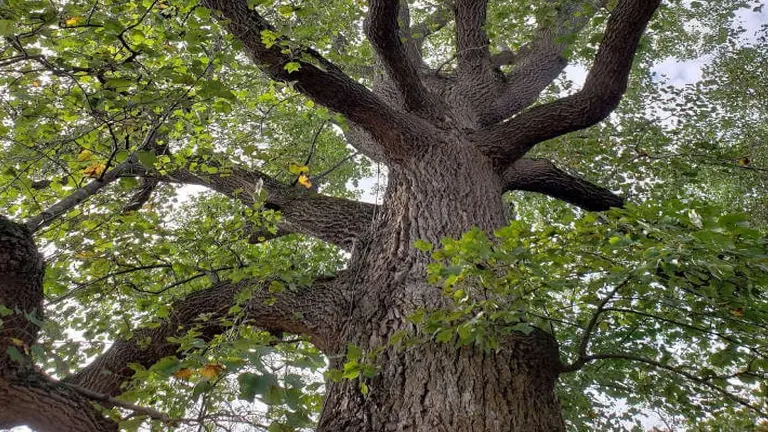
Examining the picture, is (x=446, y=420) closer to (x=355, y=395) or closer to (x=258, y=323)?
(x=355, y=395)

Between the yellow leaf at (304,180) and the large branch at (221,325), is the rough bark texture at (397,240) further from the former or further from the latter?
the yellow leaf at (304,180)

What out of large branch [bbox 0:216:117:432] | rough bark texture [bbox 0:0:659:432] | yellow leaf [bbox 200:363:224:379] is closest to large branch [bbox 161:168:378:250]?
rough bark texture [bbox 0:0:659:432]

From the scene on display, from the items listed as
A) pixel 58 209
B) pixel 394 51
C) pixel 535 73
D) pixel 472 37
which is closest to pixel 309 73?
pixel 394 51

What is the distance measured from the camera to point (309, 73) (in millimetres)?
3385

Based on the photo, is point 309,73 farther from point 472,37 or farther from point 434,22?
point 434,22

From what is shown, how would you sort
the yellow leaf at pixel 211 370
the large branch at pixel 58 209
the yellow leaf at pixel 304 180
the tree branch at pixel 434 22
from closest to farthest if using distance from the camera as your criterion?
the yellow leaf at pixel 211 370 < the large branch at pixel 58 209 < the yellow leaf at pixel 304 180 < the tree branch at pixel 434 22

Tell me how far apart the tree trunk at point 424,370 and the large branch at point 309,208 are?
673 millimetres

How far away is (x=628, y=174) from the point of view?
5125 mm

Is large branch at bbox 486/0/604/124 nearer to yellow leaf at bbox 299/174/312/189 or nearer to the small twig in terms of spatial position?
yellow leaf at bbox 299/174/312/189

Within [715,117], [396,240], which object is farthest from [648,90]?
[396,240]

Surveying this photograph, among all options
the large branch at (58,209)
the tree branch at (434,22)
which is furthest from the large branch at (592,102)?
the tree branch at (434,22)

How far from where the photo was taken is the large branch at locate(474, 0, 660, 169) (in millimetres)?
3164

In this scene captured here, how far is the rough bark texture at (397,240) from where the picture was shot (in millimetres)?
1998

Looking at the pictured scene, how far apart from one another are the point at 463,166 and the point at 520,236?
6.62 feet
